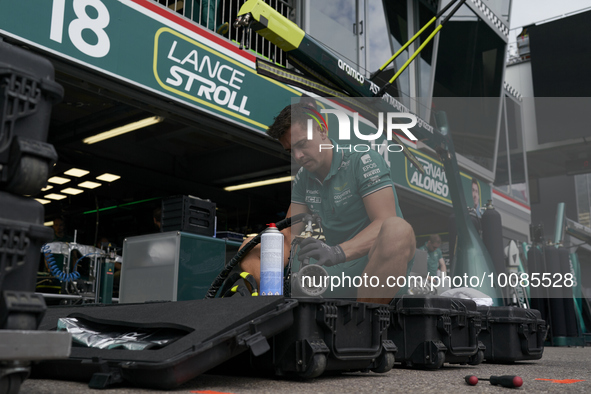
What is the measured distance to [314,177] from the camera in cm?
465

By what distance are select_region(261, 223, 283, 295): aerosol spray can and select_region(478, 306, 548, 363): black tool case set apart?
2452 mm

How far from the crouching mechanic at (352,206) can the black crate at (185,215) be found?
4.72 ft

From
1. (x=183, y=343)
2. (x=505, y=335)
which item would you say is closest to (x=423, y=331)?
(x=505, y=335)

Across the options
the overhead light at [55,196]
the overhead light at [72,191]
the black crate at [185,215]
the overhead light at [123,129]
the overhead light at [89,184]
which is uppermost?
the overhead light at [123,129]

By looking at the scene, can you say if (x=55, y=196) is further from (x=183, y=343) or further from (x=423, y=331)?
(x=183, y=343)

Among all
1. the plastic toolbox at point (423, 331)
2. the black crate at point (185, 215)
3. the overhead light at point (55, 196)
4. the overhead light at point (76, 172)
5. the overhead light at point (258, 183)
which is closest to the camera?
the plastic toolbox at point (423, 331)

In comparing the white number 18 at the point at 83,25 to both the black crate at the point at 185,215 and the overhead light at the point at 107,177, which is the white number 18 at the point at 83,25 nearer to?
the black crate at the point at 185,215

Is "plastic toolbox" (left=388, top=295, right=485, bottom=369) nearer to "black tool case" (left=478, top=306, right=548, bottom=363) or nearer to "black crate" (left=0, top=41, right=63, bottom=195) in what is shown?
"black tool case" (left=478, top=306, right=548, bottom=363)

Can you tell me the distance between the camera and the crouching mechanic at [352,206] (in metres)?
4.06

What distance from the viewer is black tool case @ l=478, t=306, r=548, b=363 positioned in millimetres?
4434

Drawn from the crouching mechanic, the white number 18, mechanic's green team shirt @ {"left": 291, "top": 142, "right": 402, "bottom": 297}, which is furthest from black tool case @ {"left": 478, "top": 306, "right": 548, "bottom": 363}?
the white number 18

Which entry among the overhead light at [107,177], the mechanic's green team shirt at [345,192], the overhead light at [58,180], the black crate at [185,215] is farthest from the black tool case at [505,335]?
the overhead light at [58,180]

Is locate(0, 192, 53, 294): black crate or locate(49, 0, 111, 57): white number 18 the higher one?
locate(49, 0, 111, 57): white number 18

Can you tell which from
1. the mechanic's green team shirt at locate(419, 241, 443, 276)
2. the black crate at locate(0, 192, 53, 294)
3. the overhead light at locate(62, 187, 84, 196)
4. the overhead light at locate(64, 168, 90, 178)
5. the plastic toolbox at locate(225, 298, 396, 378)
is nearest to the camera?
the black crate at locate(0, 192, 53, 294)
